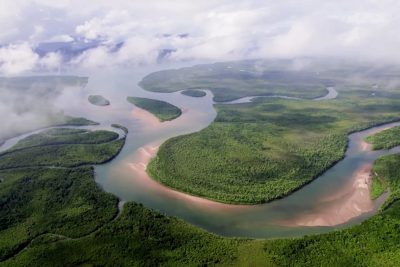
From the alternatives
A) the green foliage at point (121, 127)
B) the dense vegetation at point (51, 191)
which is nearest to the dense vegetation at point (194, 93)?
the green foliage at point (121, 127)

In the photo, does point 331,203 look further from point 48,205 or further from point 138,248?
point 48,205

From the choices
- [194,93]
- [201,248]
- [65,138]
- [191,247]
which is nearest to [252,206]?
[201,248]

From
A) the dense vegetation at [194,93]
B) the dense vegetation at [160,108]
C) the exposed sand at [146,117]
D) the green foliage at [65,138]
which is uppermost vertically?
the green foliage at [65,138]

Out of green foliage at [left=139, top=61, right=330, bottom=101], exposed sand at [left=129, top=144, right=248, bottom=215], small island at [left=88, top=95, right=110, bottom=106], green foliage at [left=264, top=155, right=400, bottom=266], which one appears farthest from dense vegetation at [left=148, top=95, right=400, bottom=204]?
small island at [left=88, top=95, right=110, bottom=106]

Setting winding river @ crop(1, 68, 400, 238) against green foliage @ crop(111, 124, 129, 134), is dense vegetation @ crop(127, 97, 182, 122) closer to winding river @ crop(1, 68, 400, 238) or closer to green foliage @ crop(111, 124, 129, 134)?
winding river @ crop(1, 68, 400, 238)

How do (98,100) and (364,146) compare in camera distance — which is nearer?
(364,146)

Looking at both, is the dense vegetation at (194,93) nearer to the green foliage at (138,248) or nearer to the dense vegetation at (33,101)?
the dense vegetation at (33,101)
